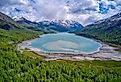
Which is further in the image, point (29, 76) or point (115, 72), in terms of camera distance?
point (115, 72)

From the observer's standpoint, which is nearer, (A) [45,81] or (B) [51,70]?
(A) [45,81]

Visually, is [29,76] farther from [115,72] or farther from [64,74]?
[115,72]

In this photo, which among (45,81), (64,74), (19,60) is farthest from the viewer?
(19,60)

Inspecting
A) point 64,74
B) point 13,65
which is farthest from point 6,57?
point 64,74

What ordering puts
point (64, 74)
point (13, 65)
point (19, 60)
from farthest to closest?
point (19, 60)
point (13, 65)
point (64, 74)

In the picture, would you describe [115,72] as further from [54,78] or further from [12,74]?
[12,74]

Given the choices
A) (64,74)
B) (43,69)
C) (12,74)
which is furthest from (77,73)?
(12,74)

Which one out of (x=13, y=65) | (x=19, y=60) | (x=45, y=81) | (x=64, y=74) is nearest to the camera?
(x=45, y=81)

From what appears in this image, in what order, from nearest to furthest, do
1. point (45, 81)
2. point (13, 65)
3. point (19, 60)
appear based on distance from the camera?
point (45, 81) → point (13, 65) → point (19, 60)

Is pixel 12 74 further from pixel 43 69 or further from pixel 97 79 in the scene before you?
pixel 97 79
